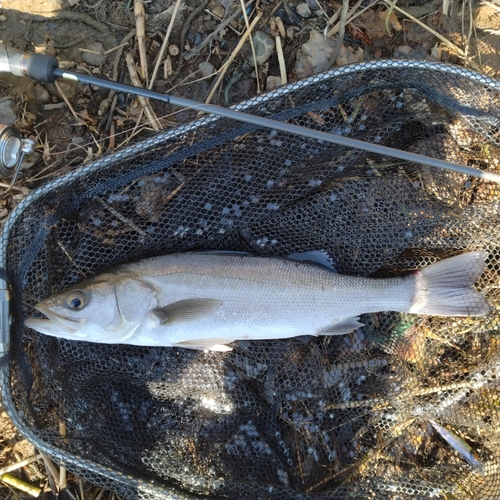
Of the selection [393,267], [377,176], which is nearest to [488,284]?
[393,267]

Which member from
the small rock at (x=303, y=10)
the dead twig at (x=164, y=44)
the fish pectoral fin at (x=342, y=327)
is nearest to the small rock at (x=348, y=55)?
the small rock at (x=303, y=10)

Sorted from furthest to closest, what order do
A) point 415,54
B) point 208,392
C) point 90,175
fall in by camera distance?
point 415,54 → point 208,392 → point 90,175

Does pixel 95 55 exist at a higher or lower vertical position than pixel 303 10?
lower

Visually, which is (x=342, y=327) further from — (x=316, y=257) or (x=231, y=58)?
(x=231, y=58)

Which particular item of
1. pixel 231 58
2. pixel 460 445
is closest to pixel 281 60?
pixel 231 58

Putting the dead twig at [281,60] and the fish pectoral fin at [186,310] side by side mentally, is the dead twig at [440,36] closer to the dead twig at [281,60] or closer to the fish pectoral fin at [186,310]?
the dead twig at [281,60]

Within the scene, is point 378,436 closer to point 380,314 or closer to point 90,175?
point 380,314
